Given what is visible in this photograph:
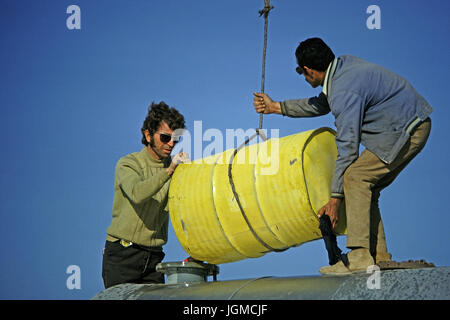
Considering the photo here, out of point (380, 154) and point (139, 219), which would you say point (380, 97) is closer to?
point (380, 154)

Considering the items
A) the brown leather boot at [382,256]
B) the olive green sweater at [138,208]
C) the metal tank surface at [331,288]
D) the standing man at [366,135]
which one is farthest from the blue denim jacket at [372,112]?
the olive green sweater at [138,208]

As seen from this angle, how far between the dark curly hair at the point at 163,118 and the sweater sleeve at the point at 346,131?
1991mm

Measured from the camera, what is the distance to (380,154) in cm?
388

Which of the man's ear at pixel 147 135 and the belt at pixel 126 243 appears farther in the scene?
the man's ear at pixel 147 135

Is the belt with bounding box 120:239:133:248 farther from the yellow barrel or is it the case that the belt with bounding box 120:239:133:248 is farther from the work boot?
the work boot

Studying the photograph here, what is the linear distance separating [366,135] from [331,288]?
4.07 feet

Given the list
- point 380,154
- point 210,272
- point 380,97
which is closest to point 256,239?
point 210,272

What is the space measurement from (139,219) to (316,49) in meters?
2.40

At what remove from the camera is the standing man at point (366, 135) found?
3.84 metres

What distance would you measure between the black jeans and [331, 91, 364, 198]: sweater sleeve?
2.29m

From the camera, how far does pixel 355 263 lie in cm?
373

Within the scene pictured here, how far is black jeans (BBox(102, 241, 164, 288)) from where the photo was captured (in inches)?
210
